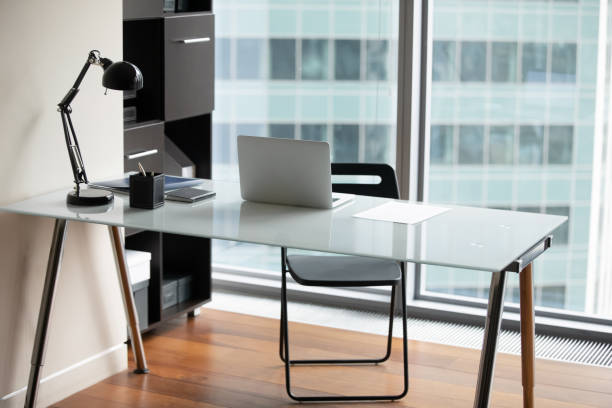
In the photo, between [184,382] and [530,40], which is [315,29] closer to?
[530,40]

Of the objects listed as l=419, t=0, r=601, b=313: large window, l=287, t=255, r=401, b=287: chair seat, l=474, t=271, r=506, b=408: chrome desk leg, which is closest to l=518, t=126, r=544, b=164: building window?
l=419, t=0, r=601, b=313: large window

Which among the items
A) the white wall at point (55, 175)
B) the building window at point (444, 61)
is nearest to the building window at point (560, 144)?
the building window at point (444, 61)

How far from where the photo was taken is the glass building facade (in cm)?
412

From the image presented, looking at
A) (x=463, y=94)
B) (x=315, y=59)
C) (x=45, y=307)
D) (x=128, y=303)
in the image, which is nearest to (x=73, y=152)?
(x=45, y=307)

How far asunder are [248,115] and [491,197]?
135cm

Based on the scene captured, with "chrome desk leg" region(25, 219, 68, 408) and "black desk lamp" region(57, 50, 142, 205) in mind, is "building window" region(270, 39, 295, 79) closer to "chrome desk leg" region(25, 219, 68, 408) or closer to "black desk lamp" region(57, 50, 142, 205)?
"black desk lamp" region(57, 50, 142, 205)

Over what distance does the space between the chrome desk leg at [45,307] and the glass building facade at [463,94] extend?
180cm

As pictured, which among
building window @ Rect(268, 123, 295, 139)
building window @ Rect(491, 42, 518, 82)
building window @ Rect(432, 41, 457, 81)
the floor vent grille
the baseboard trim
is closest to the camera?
the baseboard trim

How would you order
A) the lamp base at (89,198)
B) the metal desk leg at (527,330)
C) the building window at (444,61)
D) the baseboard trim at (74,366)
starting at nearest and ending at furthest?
the metal desk leg at (527,330)
the lamp base at (89,198)
the baseboard trim at (74,366)
the building window at (444,61)

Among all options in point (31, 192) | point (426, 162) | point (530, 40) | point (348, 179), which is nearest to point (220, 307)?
point (348, 179)

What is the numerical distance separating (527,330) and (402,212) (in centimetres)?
56

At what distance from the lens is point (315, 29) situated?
455cm

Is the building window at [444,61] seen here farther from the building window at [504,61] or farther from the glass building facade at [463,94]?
the building window at [504,61]

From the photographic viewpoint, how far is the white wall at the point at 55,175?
3111 millimetres
